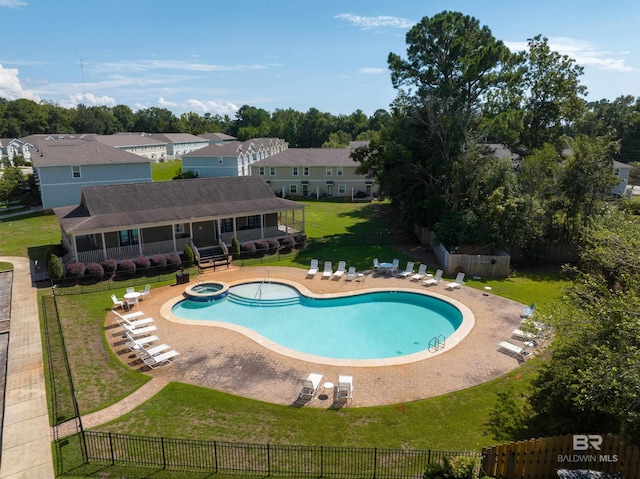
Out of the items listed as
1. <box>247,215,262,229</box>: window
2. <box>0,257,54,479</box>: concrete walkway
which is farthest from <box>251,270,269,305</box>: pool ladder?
<box>0,257,54,479</box>: concrete walkway

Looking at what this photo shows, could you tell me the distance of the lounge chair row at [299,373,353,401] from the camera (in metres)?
14.2

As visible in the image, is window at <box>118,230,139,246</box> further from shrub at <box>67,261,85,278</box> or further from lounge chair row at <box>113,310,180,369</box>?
lounge chair row at <box>113,310,180,369</box>

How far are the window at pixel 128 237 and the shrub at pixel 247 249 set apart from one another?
7.47 meters

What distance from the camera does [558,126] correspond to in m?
43.7

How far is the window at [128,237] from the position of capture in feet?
96.3

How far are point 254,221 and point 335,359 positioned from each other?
1955 cm

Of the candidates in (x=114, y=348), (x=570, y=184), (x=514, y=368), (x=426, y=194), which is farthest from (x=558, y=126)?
(x=114, y=348)

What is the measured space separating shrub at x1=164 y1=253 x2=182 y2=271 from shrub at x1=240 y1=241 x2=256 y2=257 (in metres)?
4.69

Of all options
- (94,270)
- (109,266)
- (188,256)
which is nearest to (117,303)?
(94,270)

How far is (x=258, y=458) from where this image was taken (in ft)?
37.9

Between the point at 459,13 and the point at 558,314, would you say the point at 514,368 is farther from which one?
the point at 459,13

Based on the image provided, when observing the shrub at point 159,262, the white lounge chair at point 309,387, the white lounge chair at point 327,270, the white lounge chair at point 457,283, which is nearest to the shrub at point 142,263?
the shrub at point 159,262

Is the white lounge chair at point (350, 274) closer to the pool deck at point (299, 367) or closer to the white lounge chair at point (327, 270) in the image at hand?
the white lounge chair at point (327, 270)

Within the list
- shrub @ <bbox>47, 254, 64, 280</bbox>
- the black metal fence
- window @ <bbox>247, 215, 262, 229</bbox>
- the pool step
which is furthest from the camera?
window @ <bbox>247, 215, 262, 229</bbox>
